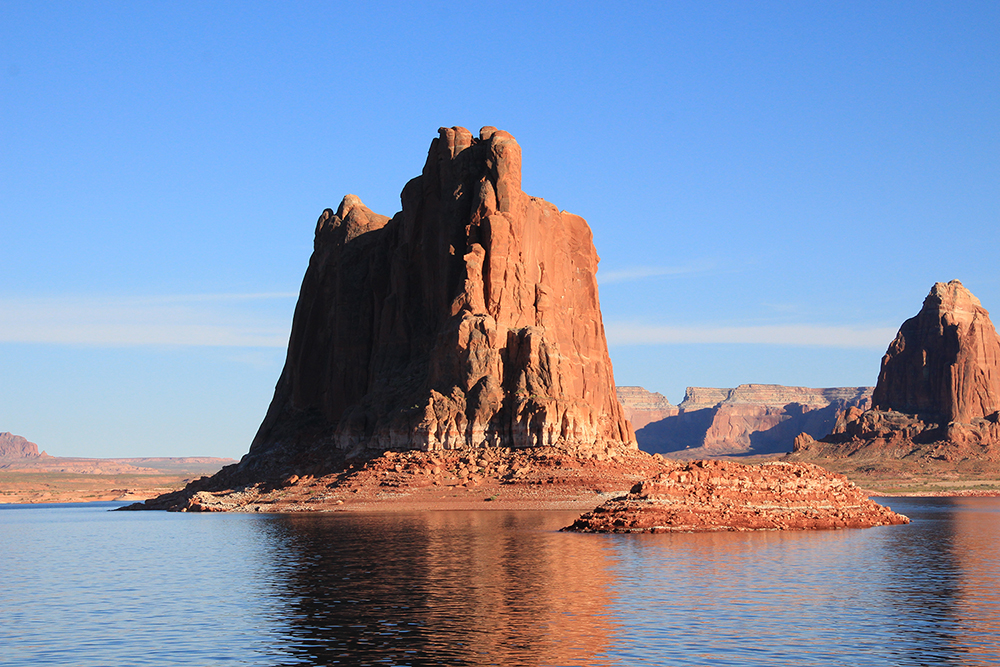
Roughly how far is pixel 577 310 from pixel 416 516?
50306 millimetres

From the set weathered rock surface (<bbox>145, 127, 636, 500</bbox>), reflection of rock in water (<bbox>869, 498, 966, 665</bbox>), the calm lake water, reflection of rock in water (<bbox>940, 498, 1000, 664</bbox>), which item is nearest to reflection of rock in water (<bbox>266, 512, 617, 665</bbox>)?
the calm lake water

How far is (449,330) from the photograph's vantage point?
111 m

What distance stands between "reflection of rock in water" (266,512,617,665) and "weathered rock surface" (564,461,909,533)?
4.21 metres

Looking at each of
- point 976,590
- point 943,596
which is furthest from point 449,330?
point 943,596

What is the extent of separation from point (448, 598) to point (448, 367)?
246 ft

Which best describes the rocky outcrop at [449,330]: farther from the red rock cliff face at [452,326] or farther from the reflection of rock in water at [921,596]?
the reflection of rock in water at [921,596]

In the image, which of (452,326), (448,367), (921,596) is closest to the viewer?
(921,596)

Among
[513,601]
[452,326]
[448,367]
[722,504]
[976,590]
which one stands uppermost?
[452,326]

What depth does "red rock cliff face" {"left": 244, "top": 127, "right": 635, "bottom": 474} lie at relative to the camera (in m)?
108

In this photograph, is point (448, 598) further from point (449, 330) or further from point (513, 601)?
point (449, 330)

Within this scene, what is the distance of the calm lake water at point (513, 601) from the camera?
27.0 metres

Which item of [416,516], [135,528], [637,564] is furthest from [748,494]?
[135,528]

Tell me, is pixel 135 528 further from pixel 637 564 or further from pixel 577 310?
pixel 577 310

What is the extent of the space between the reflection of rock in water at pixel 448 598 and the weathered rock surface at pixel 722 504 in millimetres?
4207
